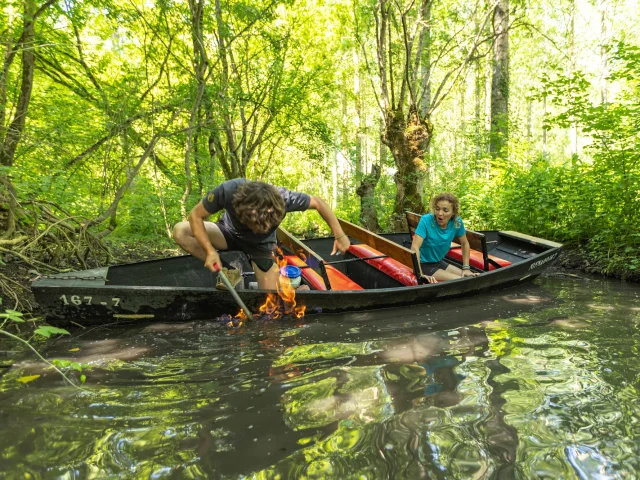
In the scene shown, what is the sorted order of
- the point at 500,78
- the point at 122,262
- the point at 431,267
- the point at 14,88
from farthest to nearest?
the point at 500,78 < the point at 122,262 < the point at 14,88 < the point at 431,267

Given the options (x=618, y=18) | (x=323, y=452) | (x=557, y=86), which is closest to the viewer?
(x=323, y=452)

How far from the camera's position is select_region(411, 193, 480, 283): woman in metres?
5.00

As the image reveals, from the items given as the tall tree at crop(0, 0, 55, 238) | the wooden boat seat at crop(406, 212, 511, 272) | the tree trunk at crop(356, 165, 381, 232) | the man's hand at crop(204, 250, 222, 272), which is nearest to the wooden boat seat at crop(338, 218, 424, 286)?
the wooden boat seat at crop(406, 212, 511, 272)

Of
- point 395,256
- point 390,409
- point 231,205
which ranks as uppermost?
point 231,205

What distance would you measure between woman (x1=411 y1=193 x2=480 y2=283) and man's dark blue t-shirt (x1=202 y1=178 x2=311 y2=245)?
177 centimetres

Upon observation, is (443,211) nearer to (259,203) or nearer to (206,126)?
(259,203)

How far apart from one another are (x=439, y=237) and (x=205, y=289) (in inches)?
120

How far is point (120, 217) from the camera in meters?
9.62

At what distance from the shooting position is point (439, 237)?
17.0 ft

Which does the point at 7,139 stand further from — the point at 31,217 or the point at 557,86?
the point at 557,86

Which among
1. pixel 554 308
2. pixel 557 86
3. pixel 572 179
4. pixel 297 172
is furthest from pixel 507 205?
pixel 297 172

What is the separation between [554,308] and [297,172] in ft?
73.9

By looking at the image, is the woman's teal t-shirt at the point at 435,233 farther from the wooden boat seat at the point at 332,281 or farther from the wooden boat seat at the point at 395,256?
the wooden boat seat at the point at 332,281

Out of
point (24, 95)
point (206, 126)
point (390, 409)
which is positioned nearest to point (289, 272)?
point (390, 409)
